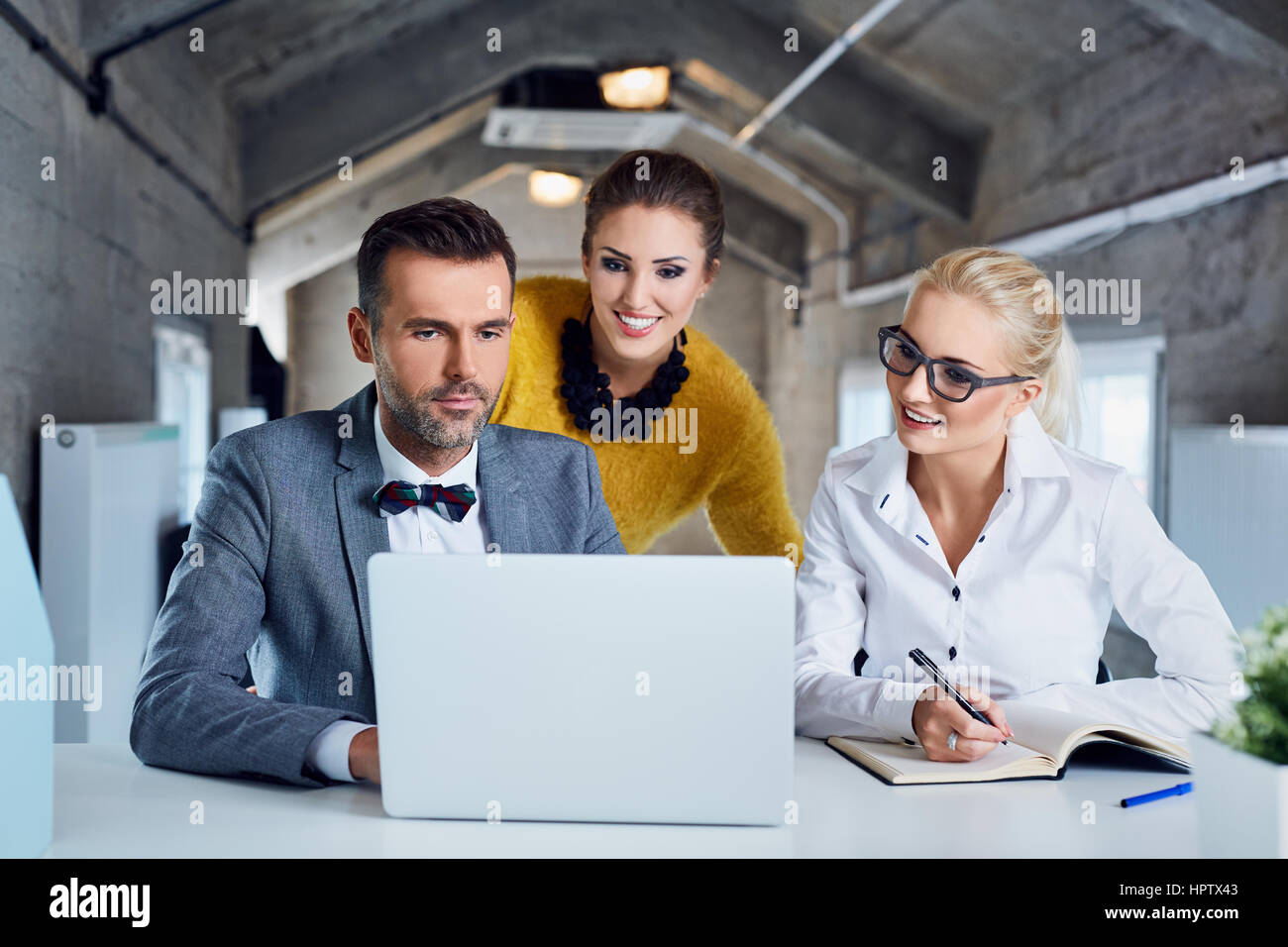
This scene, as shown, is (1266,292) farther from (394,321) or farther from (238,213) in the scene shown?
(238,213)

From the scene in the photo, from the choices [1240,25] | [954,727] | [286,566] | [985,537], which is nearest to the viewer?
[954,727]

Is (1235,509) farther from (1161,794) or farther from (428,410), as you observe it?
(428,410)

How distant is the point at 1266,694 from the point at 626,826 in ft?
2.20

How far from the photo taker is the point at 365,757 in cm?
141

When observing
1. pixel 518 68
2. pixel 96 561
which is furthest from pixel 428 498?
pixel 518 68

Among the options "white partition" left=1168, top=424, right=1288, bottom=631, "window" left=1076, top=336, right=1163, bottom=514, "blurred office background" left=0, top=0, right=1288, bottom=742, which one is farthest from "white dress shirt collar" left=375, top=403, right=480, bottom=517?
"window" left=1076, top=336, right=1163, bottom=514

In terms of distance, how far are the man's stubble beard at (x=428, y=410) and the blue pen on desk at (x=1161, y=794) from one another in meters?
1.13

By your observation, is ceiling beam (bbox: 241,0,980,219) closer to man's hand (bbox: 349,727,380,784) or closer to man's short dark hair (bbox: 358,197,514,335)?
man's short dark hair (bbox: 358,197,514,335)

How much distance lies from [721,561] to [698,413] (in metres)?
1.62

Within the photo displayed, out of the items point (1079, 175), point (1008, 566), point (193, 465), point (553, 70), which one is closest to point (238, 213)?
point (193, 465)

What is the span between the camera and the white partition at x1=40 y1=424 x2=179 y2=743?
336 centimetres

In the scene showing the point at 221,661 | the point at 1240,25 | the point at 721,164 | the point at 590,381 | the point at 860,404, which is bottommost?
the point at 221,661

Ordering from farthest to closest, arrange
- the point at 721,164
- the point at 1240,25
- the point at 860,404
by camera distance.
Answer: the point at 721,164 < the point at 860,404 < the point at 1240,25

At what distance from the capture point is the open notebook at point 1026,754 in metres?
1.48
